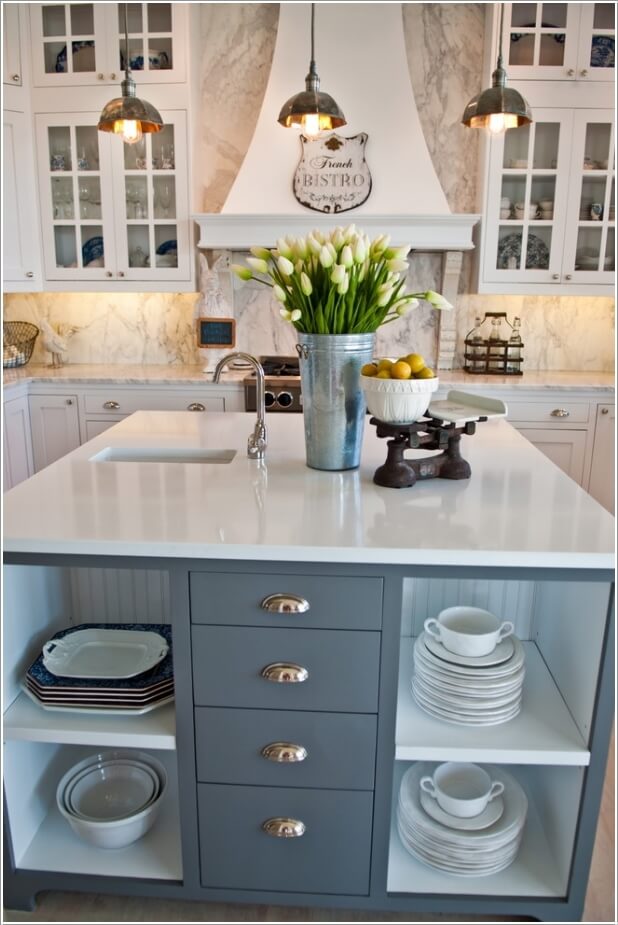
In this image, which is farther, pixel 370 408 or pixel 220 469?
pixel 220 469

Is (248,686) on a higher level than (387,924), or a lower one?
higher

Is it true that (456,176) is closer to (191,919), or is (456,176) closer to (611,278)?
(611,278)

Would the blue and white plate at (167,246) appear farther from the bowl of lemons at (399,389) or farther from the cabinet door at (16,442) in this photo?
the bowl of lemons at (399,389)

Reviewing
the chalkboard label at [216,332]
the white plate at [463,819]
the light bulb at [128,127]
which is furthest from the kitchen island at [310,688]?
the chalkboard label at [216,332]

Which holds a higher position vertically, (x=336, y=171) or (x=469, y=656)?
(x=336, y=171)

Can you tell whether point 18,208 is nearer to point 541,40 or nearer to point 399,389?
point 541,40

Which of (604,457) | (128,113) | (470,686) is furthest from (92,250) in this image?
(470,686)

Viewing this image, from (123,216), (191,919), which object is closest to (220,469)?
(191,919)

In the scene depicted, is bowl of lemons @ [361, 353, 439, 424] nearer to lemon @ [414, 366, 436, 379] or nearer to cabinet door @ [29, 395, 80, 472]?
lemon @ [414, 366, 436, 379]

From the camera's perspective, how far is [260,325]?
4.27 metres

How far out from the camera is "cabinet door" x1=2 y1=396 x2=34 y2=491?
12.1 feet

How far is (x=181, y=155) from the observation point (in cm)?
381

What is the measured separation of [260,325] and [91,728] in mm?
3074

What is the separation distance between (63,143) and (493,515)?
135 inches
